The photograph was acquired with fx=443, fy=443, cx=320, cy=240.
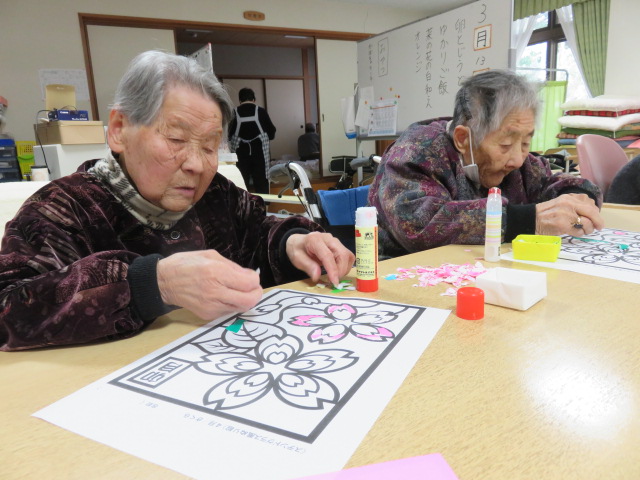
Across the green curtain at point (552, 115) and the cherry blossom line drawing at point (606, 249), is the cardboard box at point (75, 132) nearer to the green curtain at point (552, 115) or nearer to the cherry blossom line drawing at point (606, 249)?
the cherry blossom line drawing at point (606, 249)

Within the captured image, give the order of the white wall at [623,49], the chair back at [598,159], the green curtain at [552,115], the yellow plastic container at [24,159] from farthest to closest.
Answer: the white wall at [623,49] → the green curtain at [552,115] → the yellow plastic container at [24,159] → the chair back at [598,159]

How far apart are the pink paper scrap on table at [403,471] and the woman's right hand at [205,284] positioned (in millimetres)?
357

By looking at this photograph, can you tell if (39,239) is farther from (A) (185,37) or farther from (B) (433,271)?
(A) (185,37)

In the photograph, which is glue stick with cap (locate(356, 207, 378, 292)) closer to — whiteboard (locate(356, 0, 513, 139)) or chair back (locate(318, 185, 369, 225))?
chair back (locate(318, 185, 369, 225))

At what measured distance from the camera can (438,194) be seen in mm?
1303

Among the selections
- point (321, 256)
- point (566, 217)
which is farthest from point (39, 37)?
point (566, 217)

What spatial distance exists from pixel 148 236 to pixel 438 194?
806mm

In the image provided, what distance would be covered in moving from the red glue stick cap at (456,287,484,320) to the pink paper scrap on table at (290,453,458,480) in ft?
1.17

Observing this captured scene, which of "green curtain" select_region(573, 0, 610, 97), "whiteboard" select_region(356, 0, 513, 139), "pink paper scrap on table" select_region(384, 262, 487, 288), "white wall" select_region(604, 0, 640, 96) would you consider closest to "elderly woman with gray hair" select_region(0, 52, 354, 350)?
"pink paper scrap on table" select_region(384, 262, 487, 288)

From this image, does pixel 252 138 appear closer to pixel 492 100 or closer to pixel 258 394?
pixel 492 100

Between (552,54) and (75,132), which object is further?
(552,54)

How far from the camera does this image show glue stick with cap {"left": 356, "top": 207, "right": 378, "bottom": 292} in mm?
864

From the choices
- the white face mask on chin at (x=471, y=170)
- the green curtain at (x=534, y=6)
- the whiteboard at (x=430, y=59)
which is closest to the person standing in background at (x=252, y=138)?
the whiteboard at (x=430, y=59)

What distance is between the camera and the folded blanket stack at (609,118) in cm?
382
